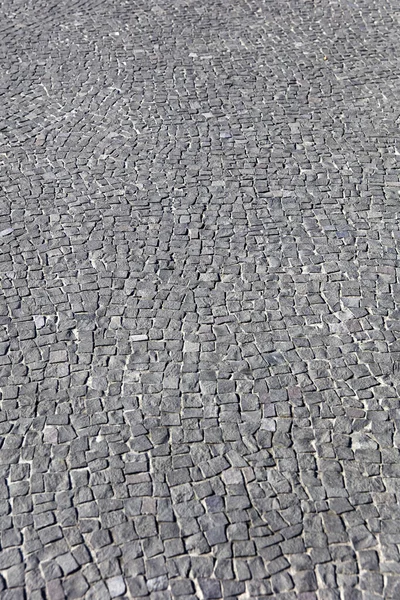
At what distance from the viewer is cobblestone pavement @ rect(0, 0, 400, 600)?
4379mm

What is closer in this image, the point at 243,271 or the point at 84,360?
the point at 84,360

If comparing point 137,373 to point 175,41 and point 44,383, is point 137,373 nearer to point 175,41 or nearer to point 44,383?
point 44,383

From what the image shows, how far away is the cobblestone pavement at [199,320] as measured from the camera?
172 inches

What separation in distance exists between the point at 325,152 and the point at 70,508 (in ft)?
14.9

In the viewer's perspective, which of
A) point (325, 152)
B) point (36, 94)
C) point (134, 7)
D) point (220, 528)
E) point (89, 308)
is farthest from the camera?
point (134, 7)

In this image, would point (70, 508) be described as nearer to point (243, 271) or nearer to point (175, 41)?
point (243, 271)

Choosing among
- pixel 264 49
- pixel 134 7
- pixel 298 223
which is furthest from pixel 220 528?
pixel 134 7

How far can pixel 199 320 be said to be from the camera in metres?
5.83

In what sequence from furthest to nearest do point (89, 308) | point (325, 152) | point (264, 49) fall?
point (264, 49) → point (325, 152) → point (89, 308)

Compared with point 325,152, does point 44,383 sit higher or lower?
higher

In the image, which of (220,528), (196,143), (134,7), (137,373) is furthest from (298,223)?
(134,7)

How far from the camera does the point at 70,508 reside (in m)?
4.54

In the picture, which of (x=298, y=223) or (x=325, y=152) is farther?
(x=325, y=152)

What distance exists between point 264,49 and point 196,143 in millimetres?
2488
